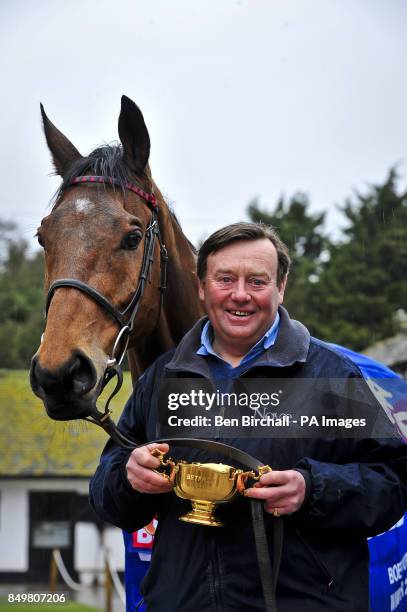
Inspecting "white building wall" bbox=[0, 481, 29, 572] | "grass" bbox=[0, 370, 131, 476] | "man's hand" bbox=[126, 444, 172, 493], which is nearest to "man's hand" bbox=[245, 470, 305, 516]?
"man's hand" bbox=[126, 444, 172, 493]

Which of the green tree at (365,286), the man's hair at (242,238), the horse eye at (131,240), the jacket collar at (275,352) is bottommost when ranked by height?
the jacket collar at (275,352)

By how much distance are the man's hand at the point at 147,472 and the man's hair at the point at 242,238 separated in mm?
704

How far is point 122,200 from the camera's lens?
10.0ft

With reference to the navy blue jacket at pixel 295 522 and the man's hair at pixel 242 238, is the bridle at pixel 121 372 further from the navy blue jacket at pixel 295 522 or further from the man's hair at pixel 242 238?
the man's hair at pixel 242 238

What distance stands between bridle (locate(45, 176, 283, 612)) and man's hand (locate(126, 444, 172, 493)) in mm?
90

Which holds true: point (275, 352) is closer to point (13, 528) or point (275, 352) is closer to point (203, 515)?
point (203, 515)

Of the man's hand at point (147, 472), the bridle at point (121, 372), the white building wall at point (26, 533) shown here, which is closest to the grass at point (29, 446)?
the white building wall at point (26, 533)

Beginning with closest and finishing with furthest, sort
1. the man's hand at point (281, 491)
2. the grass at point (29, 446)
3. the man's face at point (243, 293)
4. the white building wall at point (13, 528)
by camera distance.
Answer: the man's hand at point (281, 491)
the man's face at point (243, 293)
the white building wall at point (13, 528)
the grass at point (29, 446)

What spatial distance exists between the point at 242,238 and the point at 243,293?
0.21m

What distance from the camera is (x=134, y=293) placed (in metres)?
2.96

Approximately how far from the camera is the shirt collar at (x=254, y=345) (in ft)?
8.03

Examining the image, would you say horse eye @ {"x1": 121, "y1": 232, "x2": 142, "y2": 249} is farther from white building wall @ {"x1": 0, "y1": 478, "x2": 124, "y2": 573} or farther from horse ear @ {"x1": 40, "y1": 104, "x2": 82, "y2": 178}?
white building wall @ {"x1": 0, "y1": 478, "x2": 124, "y2": 573}

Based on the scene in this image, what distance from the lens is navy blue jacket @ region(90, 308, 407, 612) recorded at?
7.16ft

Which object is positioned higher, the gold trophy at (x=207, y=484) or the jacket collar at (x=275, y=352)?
the jacket collar at (x=275, y=352)
